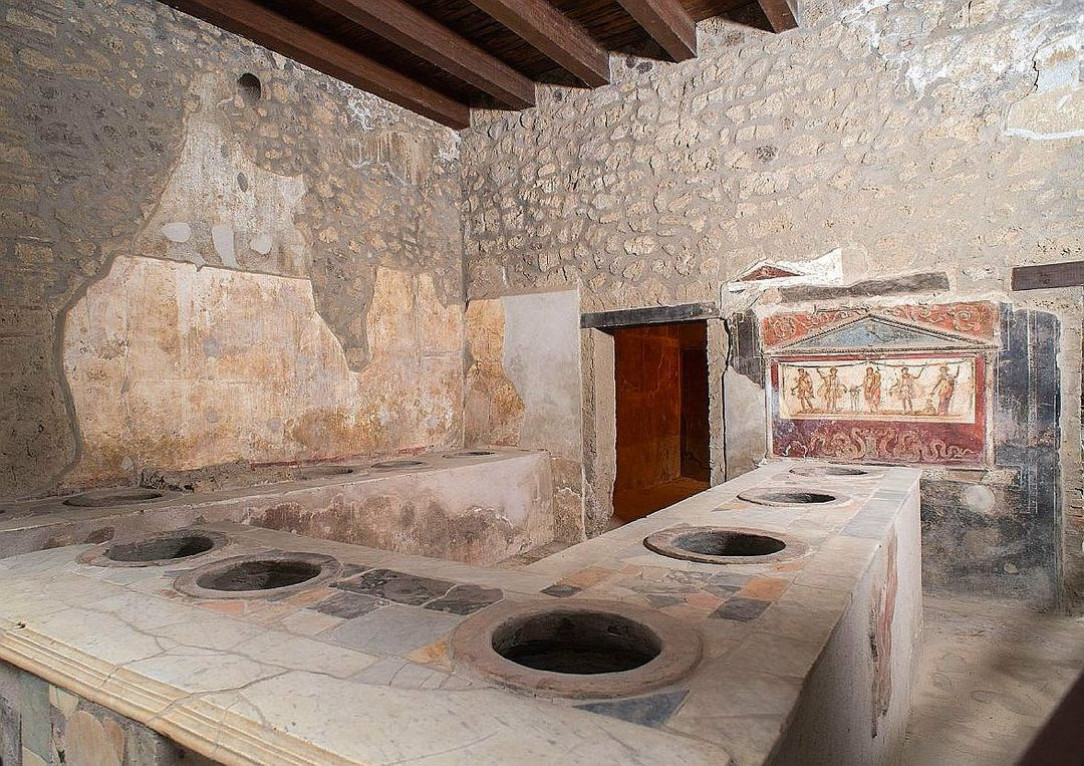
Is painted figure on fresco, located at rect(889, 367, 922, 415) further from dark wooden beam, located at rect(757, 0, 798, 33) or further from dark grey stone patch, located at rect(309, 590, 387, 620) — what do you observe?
dark grey stone patch, located at rect(309, 590, 387, 620)

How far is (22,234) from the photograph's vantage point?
12.9 ft

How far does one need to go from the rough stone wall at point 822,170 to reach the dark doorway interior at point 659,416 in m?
2.10

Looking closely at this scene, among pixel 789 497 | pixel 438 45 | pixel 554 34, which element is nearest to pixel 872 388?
pixel 789 497

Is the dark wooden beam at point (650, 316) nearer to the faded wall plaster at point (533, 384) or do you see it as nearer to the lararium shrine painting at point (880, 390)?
the faded wall plaster at point (533, 384)

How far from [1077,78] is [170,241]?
5.92m

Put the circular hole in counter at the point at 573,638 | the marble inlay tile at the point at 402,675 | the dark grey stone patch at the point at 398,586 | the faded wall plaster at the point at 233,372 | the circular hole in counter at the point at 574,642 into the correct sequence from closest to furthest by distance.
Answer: the marble inlay tile at the point at 402,675 < the circular hole in counter at the point at 573,638 < the circular hole in counter at the point at 574,642 < the dark grey stone patch at the point at 398,586 < the faded wall plaster at the point at 233,372

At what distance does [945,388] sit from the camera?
4543mm

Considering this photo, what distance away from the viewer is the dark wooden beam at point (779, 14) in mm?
4766

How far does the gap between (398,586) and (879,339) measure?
3.94m

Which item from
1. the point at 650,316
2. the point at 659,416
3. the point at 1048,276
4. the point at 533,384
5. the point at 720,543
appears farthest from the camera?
A: the point at 659,416

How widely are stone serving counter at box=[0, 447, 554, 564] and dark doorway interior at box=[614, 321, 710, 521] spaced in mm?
1466

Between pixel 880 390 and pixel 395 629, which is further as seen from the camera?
pixel 880 390

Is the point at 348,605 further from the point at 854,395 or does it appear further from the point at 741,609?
the point at 854,395

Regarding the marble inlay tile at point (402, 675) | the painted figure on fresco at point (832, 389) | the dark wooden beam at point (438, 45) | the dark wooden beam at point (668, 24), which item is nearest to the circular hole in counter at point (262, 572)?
the marble inlay tile at point (402, 675)
